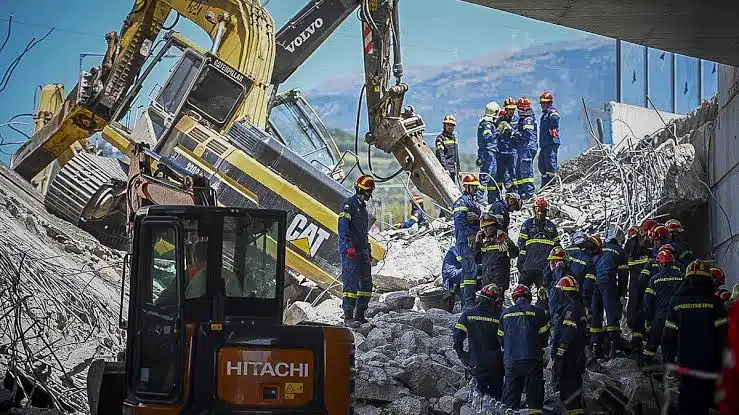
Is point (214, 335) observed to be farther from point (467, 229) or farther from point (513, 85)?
point (513, 85)

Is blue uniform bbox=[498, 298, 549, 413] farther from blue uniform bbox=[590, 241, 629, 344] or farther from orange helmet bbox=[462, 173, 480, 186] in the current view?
orange helmet bbox=[462, 173, 480, 186]

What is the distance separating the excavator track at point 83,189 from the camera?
1543cm

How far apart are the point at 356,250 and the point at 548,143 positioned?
5.47 m

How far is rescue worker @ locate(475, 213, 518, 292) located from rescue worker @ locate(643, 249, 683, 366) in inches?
59.2

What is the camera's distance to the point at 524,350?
9.88m

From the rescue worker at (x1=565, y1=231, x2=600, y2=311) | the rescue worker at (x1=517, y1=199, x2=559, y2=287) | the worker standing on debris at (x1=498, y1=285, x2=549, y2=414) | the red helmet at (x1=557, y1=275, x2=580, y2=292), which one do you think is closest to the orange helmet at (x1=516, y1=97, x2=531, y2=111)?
the rescue worker at (x1=517, y1=199, x2=559, y2=287)

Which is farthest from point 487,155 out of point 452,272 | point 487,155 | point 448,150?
point 452,272

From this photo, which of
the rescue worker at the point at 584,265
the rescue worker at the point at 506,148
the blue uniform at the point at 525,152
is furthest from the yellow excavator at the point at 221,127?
the rescue worker at the point at 584,265

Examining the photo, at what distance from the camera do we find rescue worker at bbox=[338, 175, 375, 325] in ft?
41.4

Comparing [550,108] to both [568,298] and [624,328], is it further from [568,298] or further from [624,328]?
[568,298]

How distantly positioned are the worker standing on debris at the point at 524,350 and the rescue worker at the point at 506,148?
6.62 meters

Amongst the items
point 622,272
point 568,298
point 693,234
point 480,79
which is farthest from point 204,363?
point 480,79

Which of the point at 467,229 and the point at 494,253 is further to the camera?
the point at 467,229

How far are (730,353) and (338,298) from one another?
12.1 m
